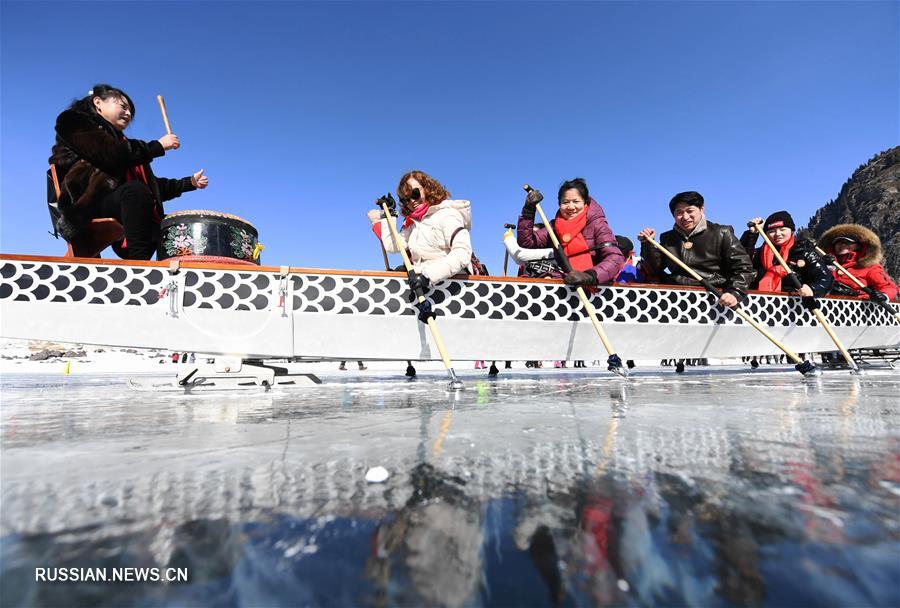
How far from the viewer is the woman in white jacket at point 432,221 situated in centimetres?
377

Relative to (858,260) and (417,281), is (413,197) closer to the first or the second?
(417,281)

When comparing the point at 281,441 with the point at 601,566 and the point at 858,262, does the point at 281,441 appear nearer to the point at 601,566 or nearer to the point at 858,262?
the point at 601,566

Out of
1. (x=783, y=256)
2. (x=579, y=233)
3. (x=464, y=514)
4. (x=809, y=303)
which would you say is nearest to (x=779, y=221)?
(x=783, y=256)

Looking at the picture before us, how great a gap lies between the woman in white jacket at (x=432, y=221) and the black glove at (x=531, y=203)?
0.79 m

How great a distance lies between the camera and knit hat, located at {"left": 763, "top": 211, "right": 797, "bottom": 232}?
18.9 ft

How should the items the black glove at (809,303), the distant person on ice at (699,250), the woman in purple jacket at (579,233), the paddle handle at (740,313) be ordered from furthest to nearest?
the black glove at (809,303) → the distant person on ice at (699,250) → the paddle handle at (740,313) → the woman in purple jacket at (579,233)

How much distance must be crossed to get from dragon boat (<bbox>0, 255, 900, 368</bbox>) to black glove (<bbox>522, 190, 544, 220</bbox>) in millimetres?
959

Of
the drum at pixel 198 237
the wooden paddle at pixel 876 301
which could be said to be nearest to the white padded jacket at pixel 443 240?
the drum at pixel 198 237

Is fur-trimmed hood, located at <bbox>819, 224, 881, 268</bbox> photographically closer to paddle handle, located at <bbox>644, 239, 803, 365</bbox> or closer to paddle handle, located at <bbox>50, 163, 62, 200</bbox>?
paddle handle, located at <bbox>644, 239, 803, 365</bbox>

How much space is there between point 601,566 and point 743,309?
17.1 ft

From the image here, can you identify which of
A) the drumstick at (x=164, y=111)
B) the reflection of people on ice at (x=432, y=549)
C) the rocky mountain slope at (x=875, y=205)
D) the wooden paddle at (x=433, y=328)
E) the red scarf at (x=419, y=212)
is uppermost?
the rocky mountain slope at (x=875, y=205)

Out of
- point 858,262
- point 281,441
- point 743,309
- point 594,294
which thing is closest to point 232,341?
point 281,441

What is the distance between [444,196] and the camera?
13.3 ft

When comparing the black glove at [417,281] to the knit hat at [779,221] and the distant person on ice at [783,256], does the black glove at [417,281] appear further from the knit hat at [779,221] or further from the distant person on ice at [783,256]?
the knit hat at [779,221]
